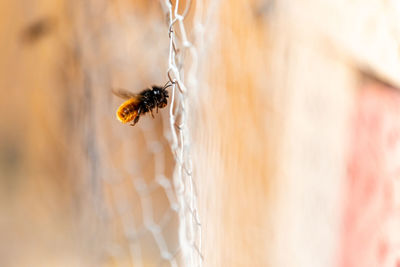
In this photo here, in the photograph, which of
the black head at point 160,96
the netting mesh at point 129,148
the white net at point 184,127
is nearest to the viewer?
the white net at point 184,127

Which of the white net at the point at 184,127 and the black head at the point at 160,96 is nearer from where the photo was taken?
the white net at the point at 184,127

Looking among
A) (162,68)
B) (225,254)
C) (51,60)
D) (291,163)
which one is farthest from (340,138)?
(51,60)

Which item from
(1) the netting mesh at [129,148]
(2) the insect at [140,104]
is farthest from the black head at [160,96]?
(1) the netting mesh at [129,148]

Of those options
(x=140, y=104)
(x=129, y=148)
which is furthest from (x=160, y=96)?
(x=129, y=148)

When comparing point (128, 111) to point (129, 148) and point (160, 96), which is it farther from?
point (129, 148)

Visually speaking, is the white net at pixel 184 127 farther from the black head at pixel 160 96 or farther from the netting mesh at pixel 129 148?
the netting mesh at pixel 129 148

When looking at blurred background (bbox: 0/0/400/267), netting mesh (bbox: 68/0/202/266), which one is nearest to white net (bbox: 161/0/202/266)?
blurred background (bbox: 0/0/400/267)

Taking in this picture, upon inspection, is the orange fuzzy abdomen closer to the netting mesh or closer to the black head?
the black head

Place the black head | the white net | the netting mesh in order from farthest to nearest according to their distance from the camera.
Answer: the netting mesh, the black head, the white net
